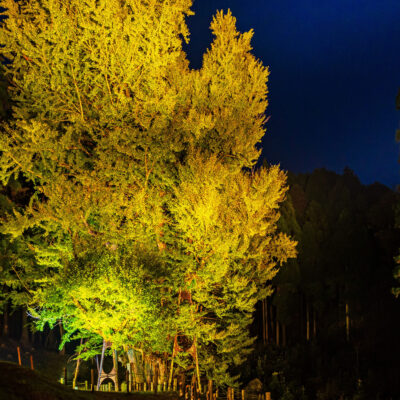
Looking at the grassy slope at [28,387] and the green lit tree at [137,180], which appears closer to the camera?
the grassy slope at [28,387]

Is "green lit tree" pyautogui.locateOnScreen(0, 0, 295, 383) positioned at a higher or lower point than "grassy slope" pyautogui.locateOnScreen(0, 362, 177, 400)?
higher

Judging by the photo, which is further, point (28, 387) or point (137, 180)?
point (137, 180)

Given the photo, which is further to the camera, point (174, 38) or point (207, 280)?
point (174, 38)

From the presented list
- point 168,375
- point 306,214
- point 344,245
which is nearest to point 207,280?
point 168,375

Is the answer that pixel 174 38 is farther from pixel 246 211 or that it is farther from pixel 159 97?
pixel 246 211

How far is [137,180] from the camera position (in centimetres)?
1476

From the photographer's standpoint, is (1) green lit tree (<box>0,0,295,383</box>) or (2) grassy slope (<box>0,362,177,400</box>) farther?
(1) green lit tree (<box>0,0,295,383</box>)

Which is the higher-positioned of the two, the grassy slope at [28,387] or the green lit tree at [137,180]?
the green lit tree at [137,180]

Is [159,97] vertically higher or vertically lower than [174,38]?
lower

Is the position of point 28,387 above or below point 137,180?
below

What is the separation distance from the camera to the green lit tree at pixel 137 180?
13555 mm

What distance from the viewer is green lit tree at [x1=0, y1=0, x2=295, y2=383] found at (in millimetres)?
13555

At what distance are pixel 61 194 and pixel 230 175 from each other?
17.3ft

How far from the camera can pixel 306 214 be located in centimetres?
3566
